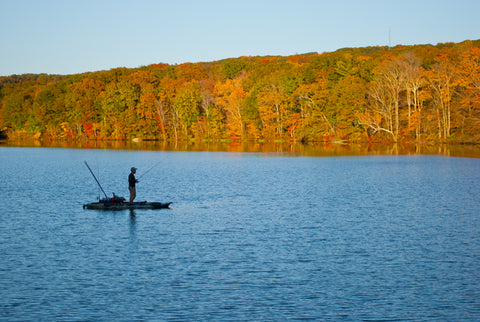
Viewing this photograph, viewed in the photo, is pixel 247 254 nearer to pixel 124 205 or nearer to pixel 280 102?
pixel 124 205

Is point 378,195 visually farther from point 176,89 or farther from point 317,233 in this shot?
point 176,89

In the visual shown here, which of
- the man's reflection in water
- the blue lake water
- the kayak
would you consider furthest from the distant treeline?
the man's reflection in water

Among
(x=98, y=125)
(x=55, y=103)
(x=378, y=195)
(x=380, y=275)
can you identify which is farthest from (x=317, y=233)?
(x=55, y=103)

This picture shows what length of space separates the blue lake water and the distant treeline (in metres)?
48.0

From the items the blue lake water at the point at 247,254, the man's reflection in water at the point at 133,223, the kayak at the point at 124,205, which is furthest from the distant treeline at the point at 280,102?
the man's reflection in water at the point at 133,223

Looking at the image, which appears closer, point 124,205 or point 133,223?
point 133,223

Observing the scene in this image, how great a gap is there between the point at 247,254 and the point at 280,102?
80910mm

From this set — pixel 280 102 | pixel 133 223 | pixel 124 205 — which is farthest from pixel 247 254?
pixel 280 102

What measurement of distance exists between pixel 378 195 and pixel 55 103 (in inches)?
4502

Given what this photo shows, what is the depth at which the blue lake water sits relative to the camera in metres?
12.2

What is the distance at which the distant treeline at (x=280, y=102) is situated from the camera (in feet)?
259

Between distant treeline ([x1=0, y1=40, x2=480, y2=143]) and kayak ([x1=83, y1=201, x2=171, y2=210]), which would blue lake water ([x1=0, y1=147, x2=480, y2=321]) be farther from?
distant treeline ([x1=0, y1=40, x2=480, y2=143])

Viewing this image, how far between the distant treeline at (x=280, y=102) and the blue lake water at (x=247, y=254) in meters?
48.0

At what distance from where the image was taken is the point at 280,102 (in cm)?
9638
